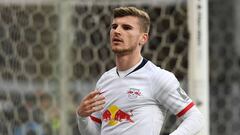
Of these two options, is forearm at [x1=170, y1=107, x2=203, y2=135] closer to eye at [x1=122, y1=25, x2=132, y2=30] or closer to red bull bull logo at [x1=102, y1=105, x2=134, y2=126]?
red bull bull logo at [x1=102, y1=105, x2=134, y2=126]

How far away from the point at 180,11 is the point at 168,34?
0.57 feet

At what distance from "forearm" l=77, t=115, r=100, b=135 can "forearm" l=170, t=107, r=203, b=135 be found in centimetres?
27

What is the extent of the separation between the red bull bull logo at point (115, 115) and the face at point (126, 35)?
15 cm

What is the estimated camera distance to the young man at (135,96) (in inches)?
66.9

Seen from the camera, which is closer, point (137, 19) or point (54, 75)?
point (137, 19)

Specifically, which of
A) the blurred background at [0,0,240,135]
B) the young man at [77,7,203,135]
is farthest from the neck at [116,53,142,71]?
the blurred background at [0,0,240,135]

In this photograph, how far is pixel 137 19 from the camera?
5.75 ft

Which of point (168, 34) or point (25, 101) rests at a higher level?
point (168, 34)

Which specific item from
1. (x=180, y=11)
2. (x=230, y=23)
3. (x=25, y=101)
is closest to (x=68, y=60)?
(x=25, y=101)

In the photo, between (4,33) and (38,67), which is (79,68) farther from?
(4,33)

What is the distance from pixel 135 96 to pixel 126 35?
158 mm

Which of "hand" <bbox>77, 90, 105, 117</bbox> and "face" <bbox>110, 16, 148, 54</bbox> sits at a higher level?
"face" <bbox>110, 16, 148, 54</bbox>

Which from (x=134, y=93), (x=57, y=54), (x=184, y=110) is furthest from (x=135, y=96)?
(x=57, y=54)

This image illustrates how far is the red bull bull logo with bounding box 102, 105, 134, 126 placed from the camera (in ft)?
5.62
